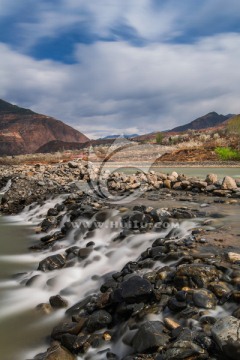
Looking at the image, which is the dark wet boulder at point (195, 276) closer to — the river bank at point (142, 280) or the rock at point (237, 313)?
the river bank at point (142, 280)

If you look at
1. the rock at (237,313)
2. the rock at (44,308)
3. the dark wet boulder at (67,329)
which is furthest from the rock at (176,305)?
the rock at (44,308)

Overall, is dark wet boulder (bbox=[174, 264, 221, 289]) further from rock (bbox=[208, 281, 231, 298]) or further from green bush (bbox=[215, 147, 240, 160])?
green bush (bbox=[215, 147, 240, 160])

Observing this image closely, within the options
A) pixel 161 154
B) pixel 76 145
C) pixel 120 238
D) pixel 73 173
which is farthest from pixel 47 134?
pixel 120 238

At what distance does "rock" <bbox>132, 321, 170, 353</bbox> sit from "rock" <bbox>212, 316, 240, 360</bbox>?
0.65 meters

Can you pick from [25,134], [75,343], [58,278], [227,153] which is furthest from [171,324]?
[25,134]

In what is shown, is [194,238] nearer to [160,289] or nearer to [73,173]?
[160,289]

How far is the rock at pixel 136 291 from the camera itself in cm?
511

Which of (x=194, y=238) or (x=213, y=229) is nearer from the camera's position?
(x=194, y=238)

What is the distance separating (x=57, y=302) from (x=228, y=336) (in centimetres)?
347

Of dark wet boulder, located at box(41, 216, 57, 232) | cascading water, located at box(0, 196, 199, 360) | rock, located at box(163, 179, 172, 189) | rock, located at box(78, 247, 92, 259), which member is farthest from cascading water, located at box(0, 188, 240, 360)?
rock, located at box(163, 179, 172, 189)

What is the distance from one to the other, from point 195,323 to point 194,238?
3.35 m

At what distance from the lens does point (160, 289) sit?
209 inches

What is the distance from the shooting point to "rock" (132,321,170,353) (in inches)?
160

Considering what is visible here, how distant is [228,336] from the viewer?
3564mm
